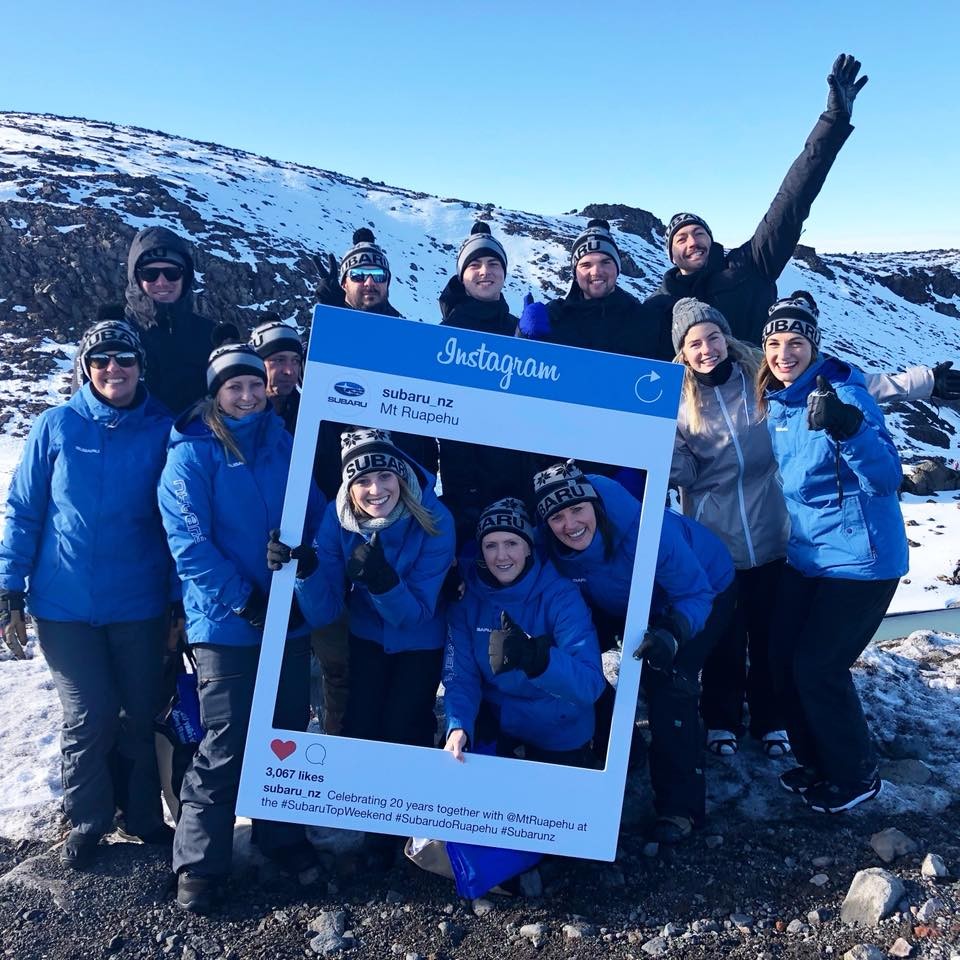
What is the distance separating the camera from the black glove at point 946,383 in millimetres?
4383

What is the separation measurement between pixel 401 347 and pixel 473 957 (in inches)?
123

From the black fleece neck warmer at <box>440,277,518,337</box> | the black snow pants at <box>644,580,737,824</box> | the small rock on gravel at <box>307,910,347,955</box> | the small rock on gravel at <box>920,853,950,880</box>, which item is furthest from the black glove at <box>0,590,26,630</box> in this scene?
the small rock on gravel at <box>920,853,950,880</box>

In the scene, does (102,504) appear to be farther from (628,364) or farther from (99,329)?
(628,364)

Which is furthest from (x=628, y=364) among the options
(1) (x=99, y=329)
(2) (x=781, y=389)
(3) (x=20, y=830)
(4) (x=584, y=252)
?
(3) (x=20, y=830)

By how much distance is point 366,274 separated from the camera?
18.0ft

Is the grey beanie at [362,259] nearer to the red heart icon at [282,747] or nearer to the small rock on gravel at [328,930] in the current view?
the red heart icon at [282,747]

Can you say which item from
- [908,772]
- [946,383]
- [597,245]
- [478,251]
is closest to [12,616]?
[478,251]

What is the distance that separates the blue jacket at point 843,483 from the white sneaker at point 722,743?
→ 1492 mm

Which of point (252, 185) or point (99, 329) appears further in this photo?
point (252, 185)

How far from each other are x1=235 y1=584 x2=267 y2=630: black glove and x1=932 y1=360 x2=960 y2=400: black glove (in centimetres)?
404

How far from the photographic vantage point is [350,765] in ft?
13.4

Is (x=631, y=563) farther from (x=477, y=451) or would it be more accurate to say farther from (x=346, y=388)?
(x=346, y=388)

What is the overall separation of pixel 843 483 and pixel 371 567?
2.67m

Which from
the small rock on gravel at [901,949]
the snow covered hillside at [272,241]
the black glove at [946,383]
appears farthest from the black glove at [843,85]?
the snow covered hillside at [272,241]
